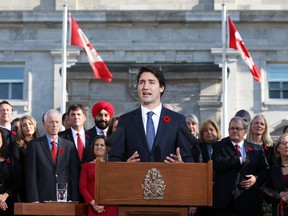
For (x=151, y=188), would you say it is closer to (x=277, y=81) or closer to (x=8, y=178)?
(x=8, y=178)

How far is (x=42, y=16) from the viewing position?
70.9ft

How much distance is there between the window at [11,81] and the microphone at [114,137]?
15255 millimetres

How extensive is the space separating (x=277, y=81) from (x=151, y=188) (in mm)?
16305

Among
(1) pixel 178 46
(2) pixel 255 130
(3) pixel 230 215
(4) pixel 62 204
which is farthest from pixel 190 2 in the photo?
(4) pixel 62 204

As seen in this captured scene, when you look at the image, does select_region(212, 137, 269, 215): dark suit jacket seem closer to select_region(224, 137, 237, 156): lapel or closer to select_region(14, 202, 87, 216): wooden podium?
select_region(224, 137, 237, 156): lapel

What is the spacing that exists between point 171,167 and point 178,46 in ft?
51.6

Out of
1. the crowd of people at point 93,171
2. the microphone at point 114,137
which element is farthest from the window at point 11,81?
the microphone at point 114,137

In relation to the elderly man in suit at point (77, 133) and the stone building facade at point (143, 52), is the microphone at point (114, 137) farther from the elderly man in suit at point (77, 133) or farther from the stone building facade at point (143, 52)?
the stone building facade at point (143, 52)

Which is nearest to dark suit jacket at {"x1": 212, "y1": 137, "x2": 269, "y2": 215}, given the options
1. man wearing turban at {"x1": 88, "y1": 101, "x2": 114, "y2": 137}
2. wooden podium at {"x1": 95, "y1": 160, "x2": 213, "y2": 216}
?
man wearing turban at {"x1": 88, "y1": 101, "x2": 114, "y2": 137}

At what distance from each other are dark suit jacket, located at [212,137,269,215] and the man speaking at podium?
2463 millimetres

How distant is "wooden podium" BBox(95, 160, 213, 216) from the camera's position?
5.92 metres

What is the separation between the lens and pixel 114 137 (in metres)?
6.75

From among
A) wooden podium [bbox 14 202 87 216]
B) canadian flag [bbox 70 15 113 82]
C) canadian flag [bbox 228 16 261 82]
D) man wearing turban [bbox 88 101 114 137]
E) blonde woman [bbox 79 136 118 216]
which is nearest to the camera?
wooden podium [bbox 14 202 87 216]

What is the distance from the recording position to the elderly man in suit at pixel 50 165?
30.4 ft
